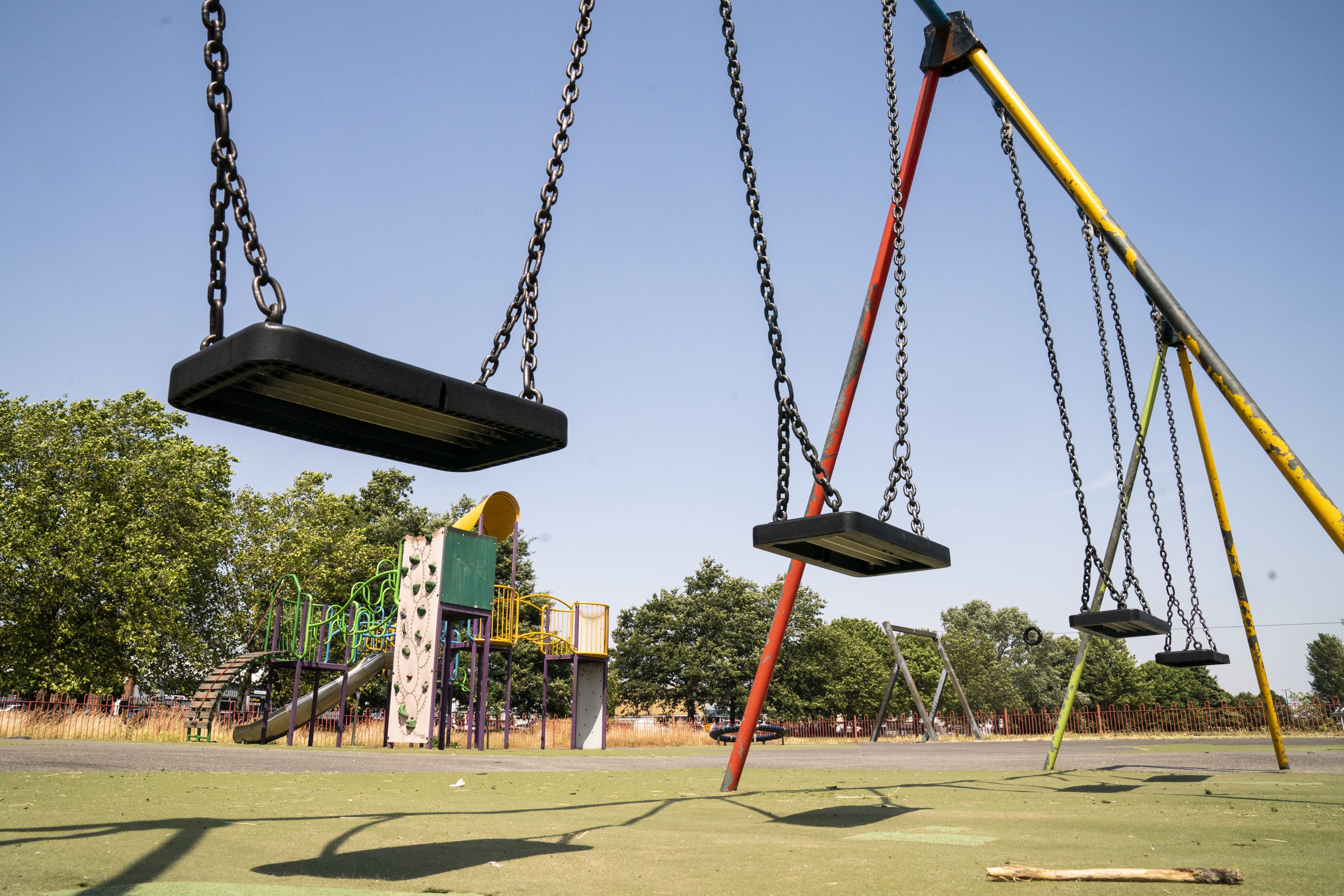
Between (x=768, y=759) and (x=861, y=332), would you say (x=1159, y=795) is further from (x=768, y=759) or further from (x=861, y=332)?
(x=768, y=759)

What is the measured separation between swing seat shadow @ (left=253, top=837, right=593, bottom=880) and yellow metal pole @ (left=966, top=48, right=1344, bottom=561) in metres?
3.72

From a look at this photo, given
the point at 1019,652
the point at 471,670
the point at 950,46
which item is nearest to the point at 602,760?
the point at 471,670

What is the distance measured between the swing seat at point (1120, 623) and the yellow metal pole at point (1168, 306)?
3.65 meters

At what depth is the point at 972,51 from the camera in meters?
6.17

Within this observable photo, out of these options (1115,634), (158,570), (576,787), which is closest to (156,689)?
(158,570)

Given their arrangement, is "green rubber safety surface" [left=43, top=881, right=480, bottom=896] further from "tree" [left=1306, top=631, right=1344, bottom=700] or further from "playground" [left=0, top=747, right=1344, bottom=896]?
"tree" [left=1306, top=631, right=1344, bottom=700]

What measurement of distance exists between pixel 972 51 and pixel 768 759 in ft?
41.0

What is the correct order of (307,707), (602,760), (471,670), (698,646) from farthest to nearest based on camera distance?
(698,646) → (307,707) → (471,670) → (602,760)

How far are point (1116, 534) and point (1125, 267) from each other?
17.1 feet

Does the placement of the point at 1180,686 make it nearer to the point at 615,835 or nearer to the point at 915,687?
the point at 915,687

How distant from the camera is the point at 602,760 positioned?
15.5m

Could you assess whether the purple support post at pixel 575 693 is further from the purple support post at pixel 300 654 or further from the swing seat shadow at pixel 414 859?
the swing seat shadow at pixel 414 859

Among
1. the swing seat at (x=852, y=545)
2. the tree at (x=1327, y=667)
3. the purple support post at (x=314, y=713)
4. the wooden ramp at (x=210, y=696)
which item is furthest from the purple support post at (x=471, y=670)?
the tree at (x=1327, y=667)

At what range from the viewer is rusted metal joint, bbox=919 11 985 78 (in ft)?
20.6
